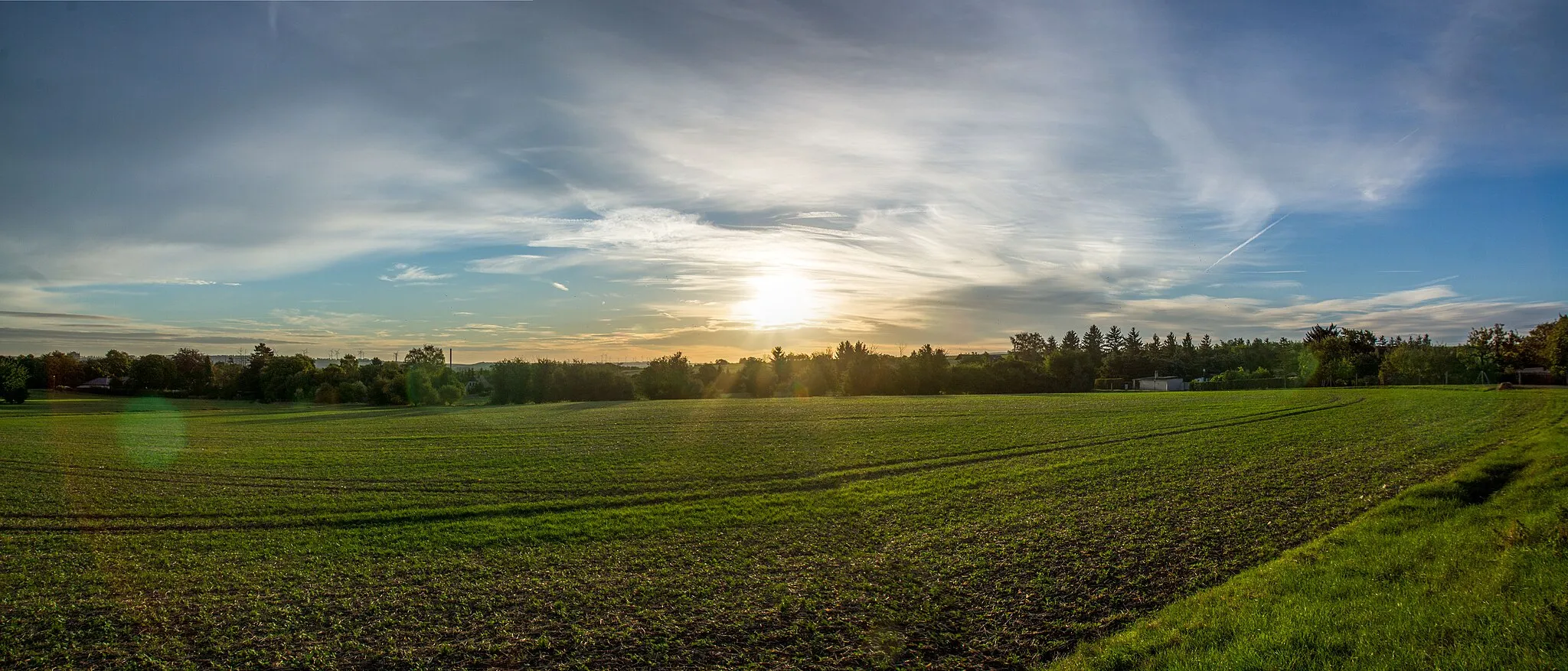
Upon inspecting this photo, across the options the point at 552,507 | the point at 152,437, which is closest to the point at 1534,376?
the point at 552,507

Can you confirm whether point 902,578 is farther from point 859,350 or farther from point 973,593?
point 859,350

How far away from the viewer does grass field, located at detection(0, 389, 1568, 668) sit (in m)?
7.63

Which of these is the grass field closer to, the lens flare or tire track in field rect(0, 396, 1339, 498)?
tire track in field rect(0, 396, 1339, 498)

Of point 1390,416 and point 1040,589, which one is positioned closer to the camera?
point 1040,589

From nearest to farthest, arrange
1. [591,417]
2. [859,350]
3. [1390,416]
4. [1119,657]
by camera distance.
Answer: [1119,657], [1390,416], [591,417], [859,350]

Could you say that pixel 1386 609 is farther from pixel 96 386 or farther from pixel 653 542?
pixel 96 386

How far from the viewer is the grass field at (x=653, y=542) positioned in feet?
25.0

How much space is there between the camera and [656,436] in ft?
97.1

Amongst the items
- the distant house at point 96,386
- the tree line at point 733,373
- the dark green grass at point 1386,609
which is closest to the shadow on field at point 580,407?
the tree line at point 733,373

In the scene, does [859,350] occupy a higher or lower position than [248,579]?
higher

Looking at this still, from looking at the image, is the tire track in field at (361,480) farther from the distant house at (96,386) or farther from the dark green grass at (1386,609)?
the distant house at (96,386)

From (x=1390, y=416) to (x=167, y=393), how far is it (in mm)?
123333

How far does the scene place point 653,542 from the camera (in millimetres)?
11578

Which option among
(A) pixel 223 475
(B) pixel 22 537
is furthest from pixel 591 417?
(B) pixel 22 537
